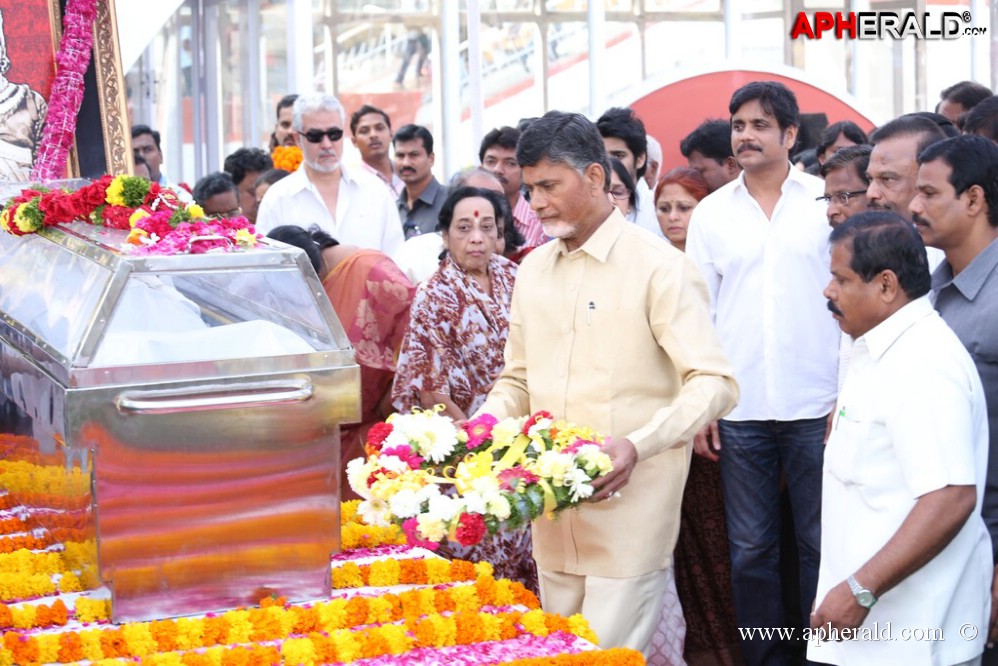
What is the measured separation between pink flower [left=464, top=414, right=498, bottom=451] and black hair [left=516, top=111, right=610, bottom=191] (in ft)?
2.29

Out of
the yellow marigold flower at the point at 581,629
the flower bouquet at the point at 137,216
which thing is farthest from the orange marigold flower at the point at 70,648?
the yellow marigold flower at the point at 581,629

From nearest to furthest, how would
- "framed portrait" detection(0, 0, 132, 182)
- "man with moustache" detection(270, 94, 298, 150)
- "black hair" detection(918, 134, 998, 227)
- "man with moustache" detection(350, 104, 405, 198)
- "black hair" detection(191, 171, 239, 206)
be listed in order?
"black hair" detection(918, 134, 998, 227) → "framed portrait" detection(0, 0, 132, 182) → "black hair" detection(191, 171, 239, 206) → "man with moustache" detection(350, 104, 405, 198) → "man with moustache" detection(270, 94, 298, 150)

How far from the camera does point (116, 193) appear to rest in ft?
13.4

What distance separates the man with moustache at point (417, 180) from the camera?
24.2ft

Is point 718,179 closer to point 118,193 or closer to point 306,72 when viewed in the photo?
point 118,193

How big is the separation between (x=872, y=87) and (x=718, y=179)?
24.1ft

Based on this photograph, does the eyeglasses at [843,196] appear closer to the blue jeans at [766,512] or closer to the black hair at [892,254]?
the blue jeans at [766,512]

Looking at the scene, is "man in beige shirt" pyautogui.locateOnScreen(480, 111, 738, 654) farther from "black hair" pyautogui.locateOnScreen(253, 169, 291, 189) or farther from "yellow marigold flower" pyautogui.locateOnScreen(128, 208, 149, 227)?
"black hair" pyautogui.locateOnScreen(253, 169, 291, 189)

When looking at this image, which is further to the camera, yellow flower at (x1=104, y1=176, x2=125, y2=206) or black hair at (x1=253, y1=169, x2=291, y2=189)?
black hair at (x1=253, y1=169, x2=291, y2=189)

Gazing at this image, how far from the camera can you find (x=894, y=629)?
10.1 feet

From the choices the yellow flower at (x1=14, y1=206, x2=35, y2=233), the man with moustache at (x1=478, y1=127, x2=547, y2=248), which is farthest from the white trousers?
the man with moustache at (x1=478, y1=127, x2=547, y2=248)

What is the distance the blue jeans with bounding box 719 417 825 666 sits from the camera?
4812 mm

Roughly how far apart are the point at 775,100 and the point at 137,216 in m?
2.48

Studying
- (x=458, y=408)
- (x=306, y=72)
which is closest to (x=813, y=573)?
(x=458, y=408)
